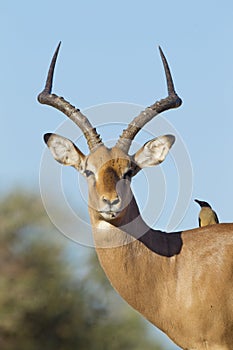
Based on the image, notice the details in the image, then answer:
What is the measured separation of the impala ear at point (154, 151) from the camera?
49.4 feet

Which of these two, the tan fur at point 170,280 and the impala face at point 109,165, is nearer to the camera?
the impala face at point 109,165

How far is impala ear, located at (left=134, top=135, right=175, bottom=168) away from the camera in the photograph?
15.1 metres

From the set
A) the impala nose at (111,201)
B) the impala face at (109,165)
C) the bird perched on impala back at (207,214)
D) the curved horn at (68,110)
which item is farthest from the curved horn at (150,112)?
the bird perched on impala back at (207,214)

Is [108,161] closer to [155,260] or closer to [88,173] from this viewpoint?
[88,173]

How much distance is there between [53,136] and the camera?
15.4 meters

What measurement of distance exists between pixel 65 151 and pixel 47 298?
26.0 meters

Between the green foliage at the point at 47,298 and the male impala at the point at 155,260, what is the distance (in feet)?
Answer: 79.2

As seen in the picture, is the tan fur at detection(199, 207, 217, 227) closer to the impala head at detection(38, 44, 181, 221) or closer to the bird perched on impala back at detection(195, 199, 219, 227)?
the bird perched on impala back at detection(195, 199, 219, 227)

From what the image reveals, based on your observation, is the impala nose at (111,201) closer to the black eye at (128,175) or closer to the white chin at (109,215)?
the white chin at (109,215)

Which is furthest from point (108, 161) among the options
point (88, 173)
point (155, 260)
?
point (155, 260)

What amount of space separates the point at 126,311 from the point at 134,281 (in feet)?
92.1

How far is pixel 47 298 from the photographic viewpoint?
40.7m

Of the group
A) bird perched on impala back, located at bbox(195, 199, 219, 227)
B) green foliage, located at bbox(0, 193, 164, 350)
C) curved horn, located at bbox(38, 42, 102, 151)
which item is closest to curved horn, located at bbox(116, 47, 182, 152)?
curved horn, located at bbox(38, 42, 102, 151)

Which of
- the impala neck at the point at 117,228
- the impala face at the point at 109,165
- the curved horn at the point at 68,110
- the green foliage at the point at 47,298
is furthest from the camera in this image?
the green foliage at the point at 47,298
